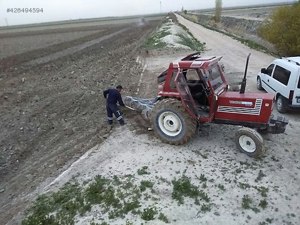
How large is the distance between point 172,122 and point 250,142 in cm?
225

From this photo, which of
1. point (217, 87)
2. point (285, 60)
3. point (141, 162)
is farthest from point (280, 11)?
point (141, 162)

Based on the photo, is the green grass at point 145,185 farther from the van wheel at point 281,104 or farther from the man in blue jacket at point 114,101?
the van wheel at point 281,104

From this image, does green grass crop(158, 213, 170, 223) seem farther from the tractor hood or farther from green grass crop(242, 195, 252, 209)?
the tractor hood

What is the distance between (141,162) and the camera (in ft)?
32.0

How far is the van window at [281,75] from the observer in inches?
506

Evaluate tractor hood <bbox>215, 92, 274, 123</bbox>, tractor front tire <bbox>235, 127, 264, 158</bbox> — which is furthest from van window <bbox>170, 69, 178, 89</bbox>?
tractor front tire <bbox>235, 127, 264, 158</bbox>

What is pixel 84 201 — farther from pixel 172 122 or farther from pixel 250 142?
pixel 250 142

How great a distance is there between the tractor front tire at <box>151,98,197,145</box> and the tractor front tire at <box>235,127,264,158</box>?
1.28m

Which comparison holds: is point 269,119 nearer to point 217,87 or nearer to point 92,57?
point 217,87

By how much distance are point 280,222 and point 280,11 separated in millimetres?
22104

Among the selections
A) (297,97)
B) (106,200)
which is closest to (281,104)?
(297,97)

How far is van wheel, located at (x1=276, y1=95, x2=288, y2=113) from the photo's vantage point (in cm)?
1287

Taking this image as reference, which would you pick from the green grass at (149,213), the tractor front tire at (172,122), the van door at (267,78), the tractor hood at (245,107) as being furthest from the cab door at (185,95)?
the van door at (267,78)

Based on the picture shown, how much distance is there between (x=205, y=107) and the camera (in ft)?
33.7
